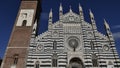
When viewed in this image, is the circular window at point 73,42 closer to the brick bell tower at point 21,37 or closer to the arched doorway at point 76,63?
the arched doorway at point 76,63

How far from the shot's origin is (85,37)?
72.4ft

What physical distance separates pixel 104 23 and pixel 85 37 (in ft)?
12.4

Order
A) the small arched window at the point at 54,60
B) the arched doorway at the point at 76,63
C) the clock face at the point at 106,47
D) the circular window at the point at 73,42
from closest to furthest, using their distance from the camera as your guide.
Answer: the small arched window at the point at 54,60 → the arched doorway at the point at 76,63 → the clock face at the point at 106,47 → the circular window at the point at 73,42

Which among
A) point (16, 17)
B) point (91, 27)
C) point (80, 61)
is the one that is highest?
point (16, 17)

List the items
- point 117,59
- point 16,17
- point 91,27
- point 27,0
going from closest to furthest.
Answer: point 117,59, point 91,27, point 16,17, point 27,0

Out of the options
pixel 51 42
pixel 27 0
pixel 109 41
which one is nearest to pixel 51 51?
pixel 51 42

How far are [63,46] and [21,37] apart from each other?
5.94 m

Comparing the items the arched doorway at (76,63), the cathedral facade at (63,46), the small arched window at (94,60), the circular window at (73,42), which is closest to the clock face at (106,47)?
the cathedral facade at (63,46)

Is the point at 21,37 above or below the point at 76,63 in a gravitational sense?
above

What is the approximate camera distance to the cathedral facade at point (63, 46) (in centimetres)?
2016

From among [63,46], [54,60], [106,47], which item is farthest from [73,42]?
[106,47]

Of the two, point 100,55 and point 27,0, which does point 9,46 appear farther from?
point 100,55

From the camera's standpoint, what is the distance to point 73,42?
21.8 metres

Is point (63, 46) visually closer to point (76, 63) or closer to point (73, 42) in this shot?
point (73, 42)
